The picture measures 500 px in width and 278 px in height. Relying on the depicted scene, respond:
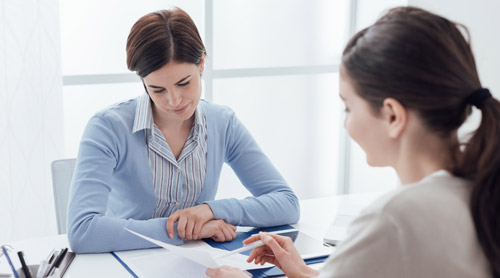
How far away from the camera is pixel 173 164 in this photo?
182cm

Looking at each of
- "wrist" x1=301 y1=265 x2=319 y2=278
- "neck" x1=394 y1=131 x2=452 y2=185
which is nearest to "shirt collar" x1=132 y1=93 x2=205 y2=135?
"wrist" x1=301 y1=265 x2=319 y2=278

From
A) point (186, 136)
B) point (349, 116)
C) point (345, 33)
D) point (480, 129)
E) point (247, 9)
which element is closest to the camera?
point (480, 129)

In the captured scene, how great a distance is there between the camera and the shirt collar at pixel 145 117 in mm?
1775

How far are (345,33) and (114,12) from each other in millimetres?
1532

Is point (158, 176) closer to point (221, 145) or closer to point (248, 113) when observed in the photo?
point (221, 145)

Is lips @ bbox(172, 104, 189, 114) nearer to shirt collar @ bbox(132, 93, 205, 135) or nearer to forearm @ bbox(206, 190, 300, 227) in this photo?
shirt collar @ bbox(132, 93, 205, 135)

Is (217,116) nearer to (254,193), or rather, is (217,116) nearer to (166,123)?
(166,123)

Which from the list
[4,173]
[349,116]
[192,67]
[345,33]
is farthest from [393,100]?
[345,33]

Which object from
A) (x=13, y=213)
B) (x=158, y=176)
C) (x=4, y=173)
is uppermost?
(x=158, y=176)

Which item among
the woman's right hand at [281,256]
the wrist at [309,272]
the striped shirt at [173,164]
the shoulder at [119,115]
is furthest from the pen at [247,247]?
the shoulder at [119,115]

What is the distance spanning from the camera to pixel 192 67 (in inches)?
67.6

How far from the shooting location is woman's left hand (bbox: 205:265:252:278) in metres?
1.32

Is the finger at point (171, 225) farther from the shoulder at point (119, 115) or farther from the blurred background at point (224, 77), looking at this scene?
the blurred background at point (224, 77)

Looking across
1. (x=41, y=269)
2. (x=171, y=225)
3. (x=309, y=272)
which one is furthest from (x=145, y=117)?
(x=309, y=272)
